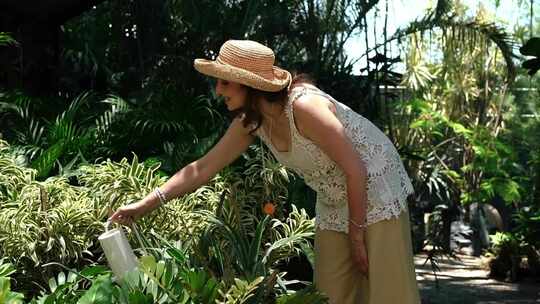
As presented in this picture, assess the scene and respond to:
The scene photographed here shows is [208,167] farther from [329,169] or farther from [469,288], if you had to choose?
[469,288]

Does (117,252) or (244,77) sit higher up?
(244,77)

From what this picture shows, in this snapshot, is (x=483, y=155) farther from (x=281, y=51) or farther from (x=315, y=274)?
(x=315, y=274)

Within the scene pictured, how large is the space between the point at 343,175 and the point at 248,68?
0.53m

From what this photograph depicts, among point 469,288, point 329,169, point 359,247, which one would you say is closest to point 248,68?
point 329,169

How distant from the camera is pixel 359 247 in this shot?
11.7 feet

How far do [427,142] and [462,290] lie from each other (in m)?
5.94

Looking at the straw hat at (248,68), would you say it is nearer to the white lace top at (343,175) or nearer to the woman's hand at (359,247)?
the white lace top at (343,175)

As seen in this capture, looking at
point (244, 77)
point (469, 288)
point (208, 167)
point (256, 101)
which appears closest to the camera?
point (244, 77)

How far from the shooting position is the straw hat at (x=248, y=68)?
3361mm

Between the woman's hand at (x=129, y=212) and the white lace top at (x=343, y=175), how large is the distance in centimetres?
51

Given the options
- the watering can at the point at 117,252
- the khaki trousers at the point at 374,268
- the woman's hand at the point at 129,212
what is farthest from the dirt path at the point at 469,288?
the watering can at the point at 117,252

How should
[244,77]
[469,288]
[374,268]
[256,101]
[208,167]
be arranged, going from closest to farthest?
[244,77], [256,101], [374,268], [208,167], [469,288]

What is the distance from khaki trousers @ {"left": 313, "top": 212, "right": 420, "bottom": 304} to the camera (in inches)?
140

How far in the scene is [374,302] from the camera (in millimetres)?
3604
